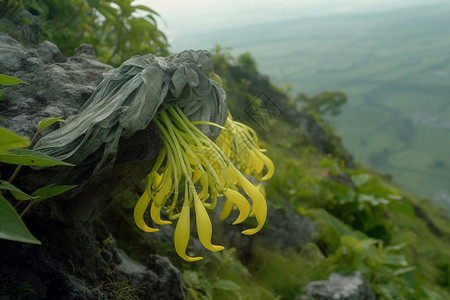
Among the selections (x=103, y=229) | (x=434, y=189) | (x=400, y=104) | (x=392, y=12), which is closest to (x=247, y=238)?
(x=103, y=229)

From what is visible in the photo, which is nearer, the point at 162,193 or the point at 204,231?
the point at 204,231

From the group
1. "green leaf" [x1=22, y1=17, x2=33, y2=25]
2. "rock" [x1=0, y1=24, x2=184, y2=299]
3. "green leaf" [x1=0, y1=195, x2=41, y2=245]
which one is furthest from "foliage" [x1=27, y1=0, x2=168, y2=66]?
"green leaf" [x1=0, y1=195, x2=41, y2=245]

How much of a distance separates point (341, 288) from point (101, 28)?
3.41 m

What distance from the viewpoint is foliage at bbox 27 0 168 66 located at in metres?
2.61

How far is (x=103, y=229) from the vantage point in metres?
2.12

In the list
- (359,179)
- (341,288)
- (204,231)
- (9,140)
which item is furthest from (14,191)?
(359,179)

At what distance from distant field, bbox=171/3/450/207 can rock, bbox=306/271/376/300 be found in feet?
170

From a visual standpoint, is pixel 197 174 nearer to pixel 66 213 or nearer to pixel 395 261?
pixel 66 213

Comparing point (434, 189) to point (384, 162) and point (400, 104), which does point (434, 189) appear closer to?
point (384, 162)

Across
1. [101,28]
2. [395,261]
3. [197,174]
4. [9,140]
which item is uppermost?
[101,28]

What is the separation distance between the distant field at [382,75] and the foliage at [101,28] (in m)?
51.5

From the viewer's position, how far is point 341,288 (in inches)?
142

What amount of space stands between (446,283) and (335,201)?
3447 millimetres

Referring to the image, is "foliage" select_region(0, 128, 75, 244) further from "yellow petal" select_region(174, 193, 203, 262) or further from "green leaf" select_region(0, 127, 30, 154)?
"yellow petal" select_region(174, 193, 203, 262)
